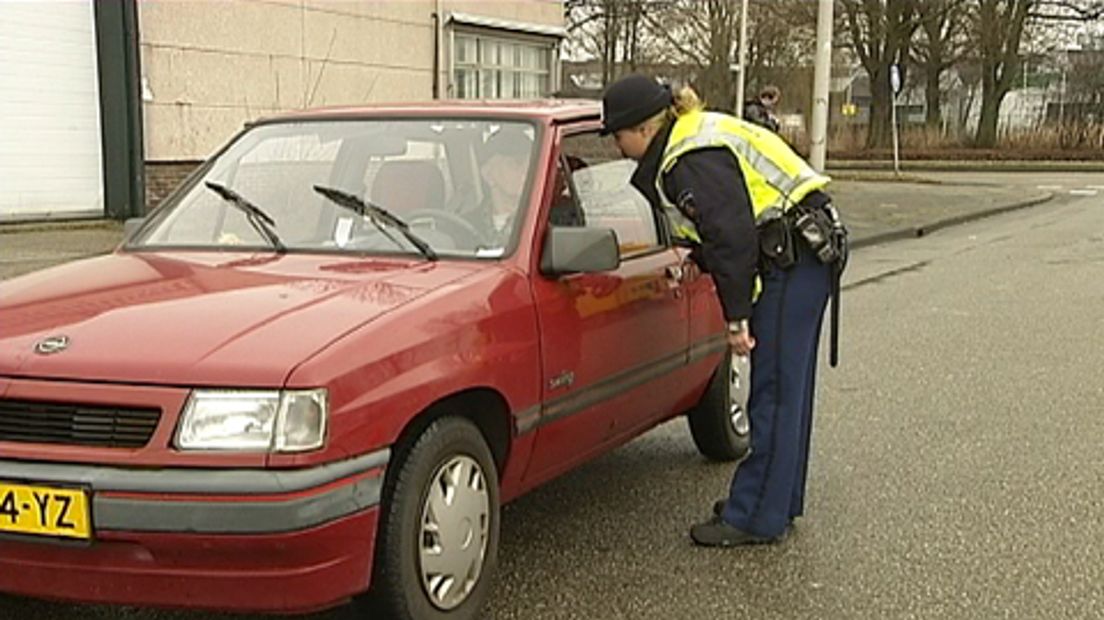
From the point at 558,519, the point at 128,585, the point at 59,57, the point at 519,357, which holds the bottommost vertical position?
the point at 558,519

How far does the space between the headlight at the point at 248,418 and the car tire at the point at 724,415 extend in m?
2.70

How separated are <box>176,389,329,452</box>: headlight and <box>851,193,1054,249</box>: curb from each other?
46.0 feet

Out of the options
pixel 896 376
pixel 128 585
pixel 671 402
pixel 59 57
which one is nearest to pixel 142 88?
pixel 59 57

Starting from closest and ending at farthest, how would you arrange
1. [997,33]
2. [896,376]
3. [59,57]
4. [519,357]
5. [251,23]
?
1. [519,357]
2. [896,376]
3. [59,57]
4. [251,23]
5. [997,33]

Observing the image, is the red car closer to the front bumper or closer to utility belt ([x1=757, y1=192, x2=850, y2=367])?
the front bumper

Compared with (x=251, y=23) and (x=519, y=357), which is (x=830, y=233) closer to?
(x=519, y=357)

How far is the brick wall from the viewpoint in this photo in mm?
15148

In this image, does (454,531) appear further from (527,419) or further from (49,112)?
(49,112)

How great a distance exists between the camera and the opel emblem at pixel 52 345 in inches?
123

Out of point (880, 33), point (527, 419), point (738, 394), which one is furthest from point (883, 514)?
point (880, 33)

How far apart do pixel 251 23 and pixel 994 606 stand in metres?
14.1

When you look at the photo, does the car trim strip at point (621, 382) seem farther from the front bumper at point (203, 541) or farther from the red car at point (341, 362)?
the front bumper at point (203, 541)

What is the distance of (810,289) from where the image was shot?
4.40 meters

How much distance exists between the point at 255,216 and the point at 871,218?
53.8ft
